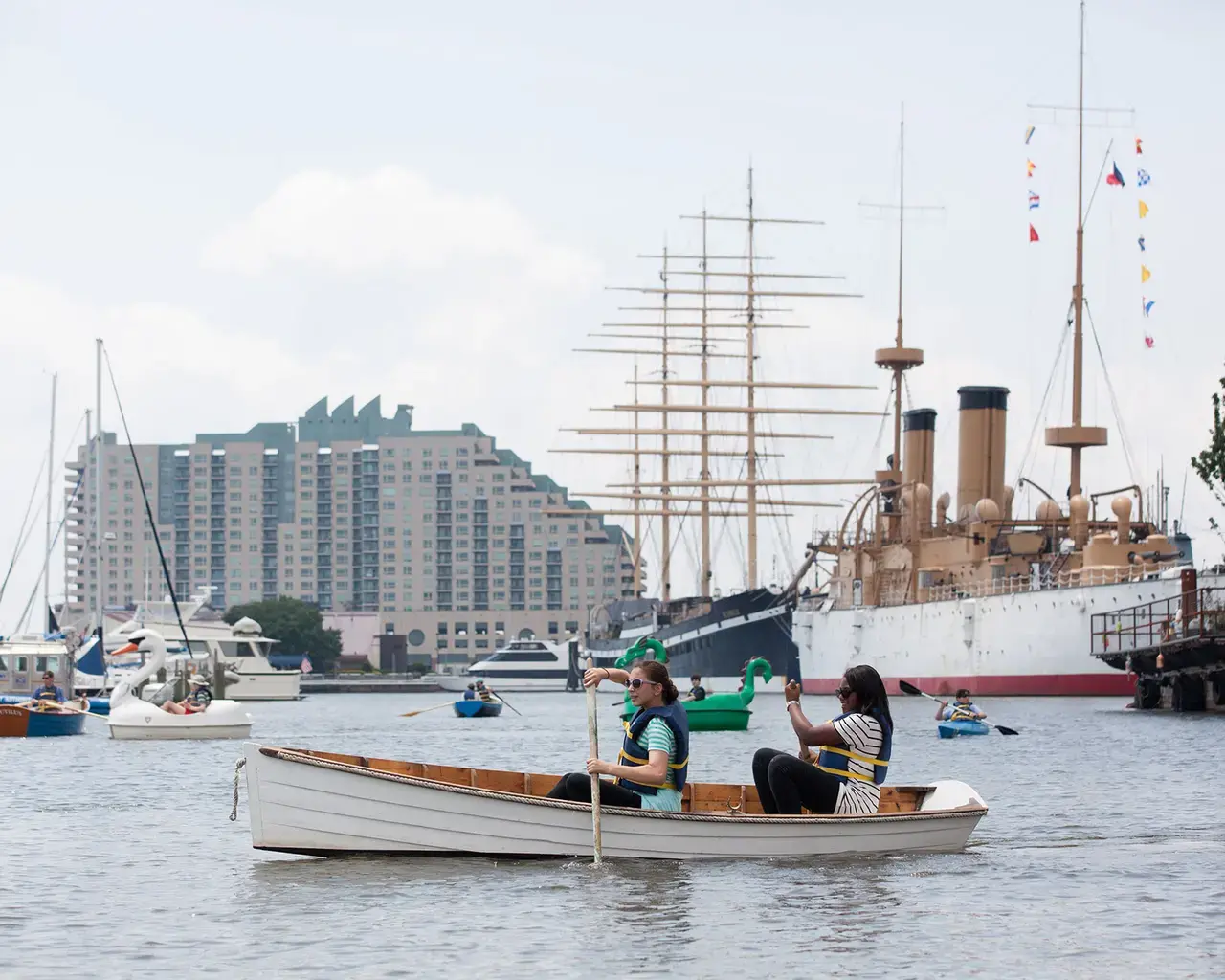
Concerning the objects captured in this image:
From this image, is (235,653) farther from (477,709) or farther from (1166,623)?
(1166,623)

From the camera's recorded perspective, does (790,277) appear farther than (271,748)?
Yes

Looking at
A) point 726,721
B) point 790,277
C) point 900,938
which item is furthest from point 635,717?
point 790,277

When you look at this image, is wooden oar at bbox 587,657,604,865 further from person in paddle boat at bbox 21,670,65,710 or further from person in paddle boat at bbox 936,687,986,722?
person in paddle boat at bbox 21,670,65,710

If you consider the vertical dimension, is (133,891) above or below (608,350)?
below

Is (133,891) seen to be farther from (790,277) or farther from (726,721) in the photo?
(790,277)

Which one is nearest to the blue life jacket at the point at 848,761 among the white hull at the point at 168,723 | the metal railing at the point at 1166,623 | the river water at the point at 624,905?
the river water at the point at 624,905

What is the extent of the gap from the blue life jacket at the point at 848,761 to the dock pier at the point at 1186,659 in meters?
39.2

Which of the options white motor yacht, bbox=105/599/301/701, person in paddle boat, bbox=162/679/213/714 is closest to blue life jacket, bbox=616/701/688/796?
person in paddle boat, bbox=162/679/213/714

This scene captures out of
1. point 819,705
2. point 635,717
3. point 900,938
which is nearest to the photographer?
point 900,938

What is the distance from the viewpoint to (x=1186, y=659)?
60.9 m

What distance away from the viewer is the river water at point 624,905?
1597cm

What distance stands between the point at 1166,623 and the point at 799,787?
148ft

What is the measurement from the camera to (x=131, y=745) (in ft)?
166

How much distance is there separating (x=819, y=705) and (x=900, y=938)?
73830 millimetres
